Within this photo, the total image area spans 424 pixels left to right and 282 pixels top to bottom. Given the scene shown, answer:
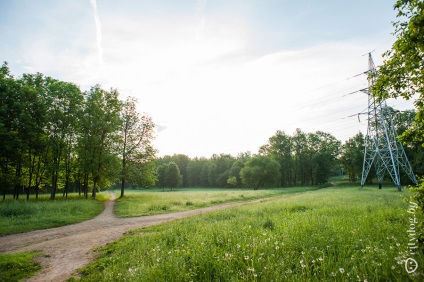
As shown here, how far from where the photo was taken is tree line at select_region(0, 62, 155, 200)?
24234 millimetres

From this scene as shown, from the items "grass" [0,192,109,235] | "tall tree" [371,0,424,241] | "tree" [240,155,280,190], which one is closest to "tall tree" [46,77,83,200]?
"grass" [0,192,109,235]

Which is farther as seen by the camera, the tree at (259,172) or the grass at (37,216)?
the tree at (259,172)

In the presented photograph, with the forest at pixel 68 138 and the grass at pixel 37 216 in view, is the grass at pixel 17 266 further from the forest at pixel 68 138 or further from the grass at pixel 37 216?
the forest at pixel 68 138

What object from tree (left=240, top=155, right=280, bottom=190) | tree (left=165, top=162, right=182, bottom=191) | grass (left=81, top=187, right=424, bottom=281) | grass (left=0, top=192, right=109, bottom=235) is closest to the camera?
grass (left=81, top=187, right=424, bottom=281)

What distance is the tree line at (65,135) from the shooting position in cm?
2423

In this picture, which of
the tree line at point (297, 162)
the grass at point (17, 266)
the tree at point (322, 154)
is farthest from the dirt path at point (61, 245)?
the tree at point (322, 154)

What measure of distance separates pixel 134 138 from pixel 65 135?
1184cm

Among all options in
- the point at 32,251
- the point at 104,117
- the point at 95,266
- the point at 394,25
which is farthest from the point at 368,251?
the point at 104,117

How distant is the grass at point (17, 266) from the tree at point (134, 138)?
3076 cm

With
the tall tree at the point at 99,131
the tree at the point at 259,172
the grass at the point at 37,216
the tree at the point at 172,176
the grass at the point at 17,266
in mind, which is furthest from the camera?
the tree at the point at 172,176

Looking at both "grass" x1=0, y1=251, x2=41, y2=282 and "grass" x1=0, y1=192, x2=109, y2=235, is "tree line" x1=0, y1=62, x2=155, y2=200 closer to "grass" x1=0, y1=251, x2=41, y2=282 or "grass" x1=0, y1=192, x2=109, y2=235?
"grass" x1=0, y1=192, x2=109, y2=235

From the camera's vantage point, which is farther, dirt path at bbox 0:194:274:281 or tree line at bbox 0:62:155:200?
tree line at bbox 0:62:155:200

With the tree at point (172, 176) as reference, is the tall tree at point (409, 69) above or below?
above

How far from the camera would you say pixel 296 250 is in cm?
546
